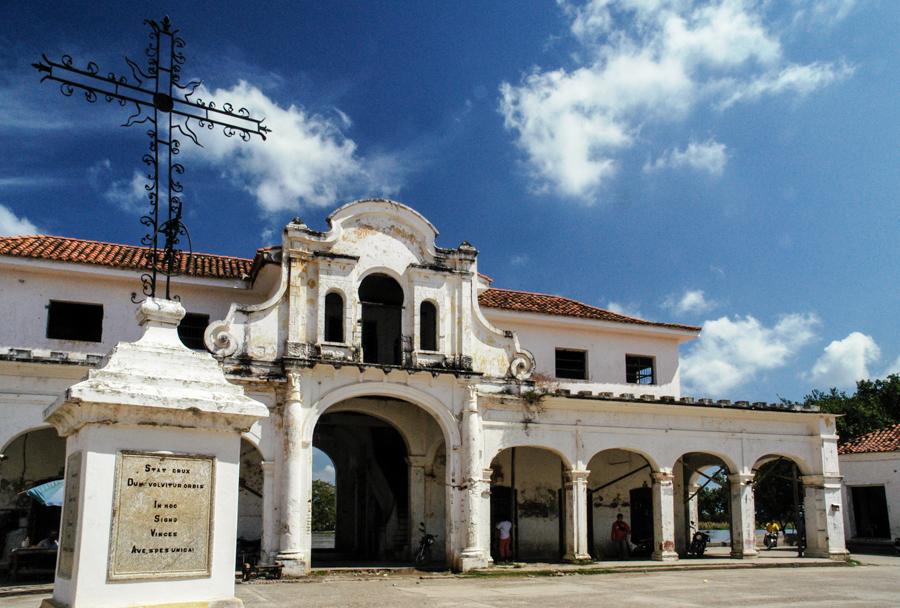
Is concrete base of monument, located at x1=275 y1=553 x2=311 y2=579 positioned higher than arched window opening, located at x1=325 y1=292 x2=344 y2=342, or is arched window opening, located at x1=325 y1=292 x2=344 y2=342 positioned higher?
arched window opening, located at x1=325 y1=292 x2=344 y2=342

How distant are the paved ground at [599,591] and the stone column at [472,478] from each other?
1.07 meters

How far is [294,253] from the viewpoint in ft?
58.2

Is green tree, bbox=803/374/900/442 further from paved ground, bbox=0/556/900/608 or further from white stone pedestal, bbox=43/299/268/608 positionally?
white stone pedestal, bbox=43/299/268/608

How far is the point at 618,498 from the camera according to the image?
23.1m

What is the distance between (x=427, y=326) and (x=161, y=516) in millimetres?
14122

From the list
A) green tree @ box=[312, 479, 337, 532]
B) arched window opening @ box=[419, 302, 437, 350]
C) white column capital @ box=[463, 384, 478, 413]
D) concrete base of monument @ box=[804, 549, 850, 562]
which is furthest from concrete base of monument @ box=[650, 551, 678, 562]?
green tree @ box=[312, 479, 337, 532]

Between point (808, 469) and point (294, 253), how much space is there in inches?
567

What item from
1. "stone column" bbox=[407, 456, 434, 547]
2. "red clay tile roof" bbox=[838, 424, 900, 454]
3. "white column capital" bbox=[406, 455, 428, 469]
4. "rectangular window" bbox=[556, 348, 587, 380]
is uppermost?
"rectangular window" bbox=[556, 348, 587, 380]

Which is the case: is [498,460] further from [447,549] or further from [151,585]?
[151,585]

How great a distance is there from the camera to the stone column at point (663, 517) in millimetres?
20078

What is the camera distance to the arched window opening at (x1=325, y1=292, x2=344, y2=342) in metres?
18.6

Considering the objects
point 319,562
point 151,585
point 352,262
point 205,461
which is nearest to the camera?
point 151,585

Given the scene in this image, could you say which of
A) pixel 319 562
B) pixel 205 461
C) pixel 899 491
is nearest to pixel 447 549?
pixel 319 562

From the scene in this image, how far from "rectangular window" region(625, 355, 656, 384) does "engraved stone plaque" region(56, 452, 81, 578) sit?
756 inches
